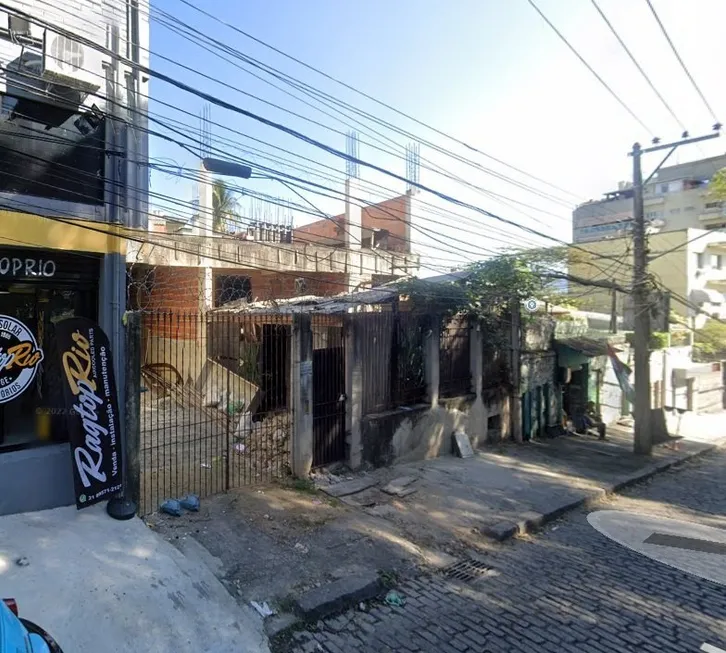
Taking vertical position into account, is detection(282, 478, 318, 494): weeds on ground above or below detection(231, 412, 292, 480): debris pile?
below

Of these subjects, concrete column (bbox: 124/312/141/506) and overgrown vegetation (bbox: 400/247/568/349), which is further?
overgrown vegetation (bbox: 400/247/568/349)

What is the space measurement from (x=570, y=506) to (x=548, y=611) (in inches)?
133

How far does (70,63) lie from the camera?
5152 mm

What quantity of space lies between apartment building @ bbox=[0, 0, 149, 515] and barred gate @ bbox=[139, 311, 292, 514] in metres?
1.00

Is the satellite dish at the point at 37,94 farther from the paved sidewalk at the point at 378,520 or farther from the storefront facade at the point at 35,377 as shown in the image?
the paved sidewalk at the point at 378,520

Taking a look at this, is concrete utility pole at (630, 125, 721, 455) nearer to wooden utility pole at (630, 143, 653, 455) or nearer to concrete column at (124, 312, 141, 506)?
wooden utility pole at (630, 143, 653, 455)

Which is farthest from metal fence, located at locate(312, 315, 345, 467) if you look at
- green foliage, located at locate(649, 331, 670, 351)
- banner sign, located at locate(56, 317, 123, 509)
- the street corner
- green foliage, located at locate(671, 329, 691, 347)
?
green foliage, located at locate(671, 329, 691, 347)

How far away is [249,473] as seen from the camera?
727 cm

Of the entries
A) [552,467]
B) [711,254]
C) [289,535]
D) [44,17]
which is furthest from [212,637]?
[711,254]

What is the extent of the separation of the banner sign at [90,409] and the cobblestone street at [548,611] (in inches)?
113

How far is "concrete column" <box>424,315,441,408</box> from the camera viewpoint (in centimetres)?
953

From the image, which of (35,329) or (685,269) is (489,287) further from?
(685,269)

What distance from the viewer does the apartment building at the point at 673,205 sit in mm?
36094

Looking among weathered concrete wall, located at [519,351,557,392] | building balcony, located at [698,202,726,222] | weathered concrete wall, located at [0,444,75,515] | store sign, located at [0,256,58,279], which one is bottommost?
weathered concrete wall, located at [0,444,75,515]
